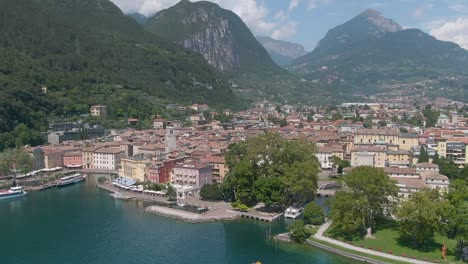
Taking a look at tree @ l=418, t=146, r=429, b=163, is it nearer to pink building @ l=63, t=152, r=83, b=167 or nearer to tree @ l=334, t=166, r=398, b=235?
tree @ l=334, t=166, r=398, b=235

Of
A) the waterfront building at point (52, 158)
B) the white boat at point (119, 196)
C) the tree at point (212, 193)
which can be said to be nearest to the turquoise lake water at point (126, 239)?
the white boat at point (119, 196)

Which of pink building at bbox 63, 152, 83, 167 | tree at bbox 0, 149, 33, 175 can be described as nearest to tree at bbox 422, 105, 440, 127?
pink building at bbox 63, 152, 83, 167

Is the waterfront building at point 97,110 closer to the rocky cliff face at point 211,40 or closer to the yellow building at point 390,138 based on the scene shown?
the yellow building at point 390,138

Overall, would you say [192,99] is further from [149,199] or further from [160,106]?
[149,199]

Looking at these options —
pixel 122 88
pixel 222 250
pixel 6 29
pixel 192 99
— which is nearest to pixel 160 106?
pixel 122 88

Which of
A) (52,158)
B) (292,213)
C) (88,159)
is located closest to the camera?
(292,213)

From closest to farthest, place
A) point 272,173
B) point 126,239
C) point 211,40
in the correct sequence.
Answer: point 126,239, point 272,173, point 211,40

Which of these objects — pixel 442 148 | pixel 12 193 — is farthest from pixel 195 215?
pixel 442 148

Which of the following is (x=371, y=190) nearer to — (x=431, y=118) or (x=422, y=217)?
(x=422, y=217)
